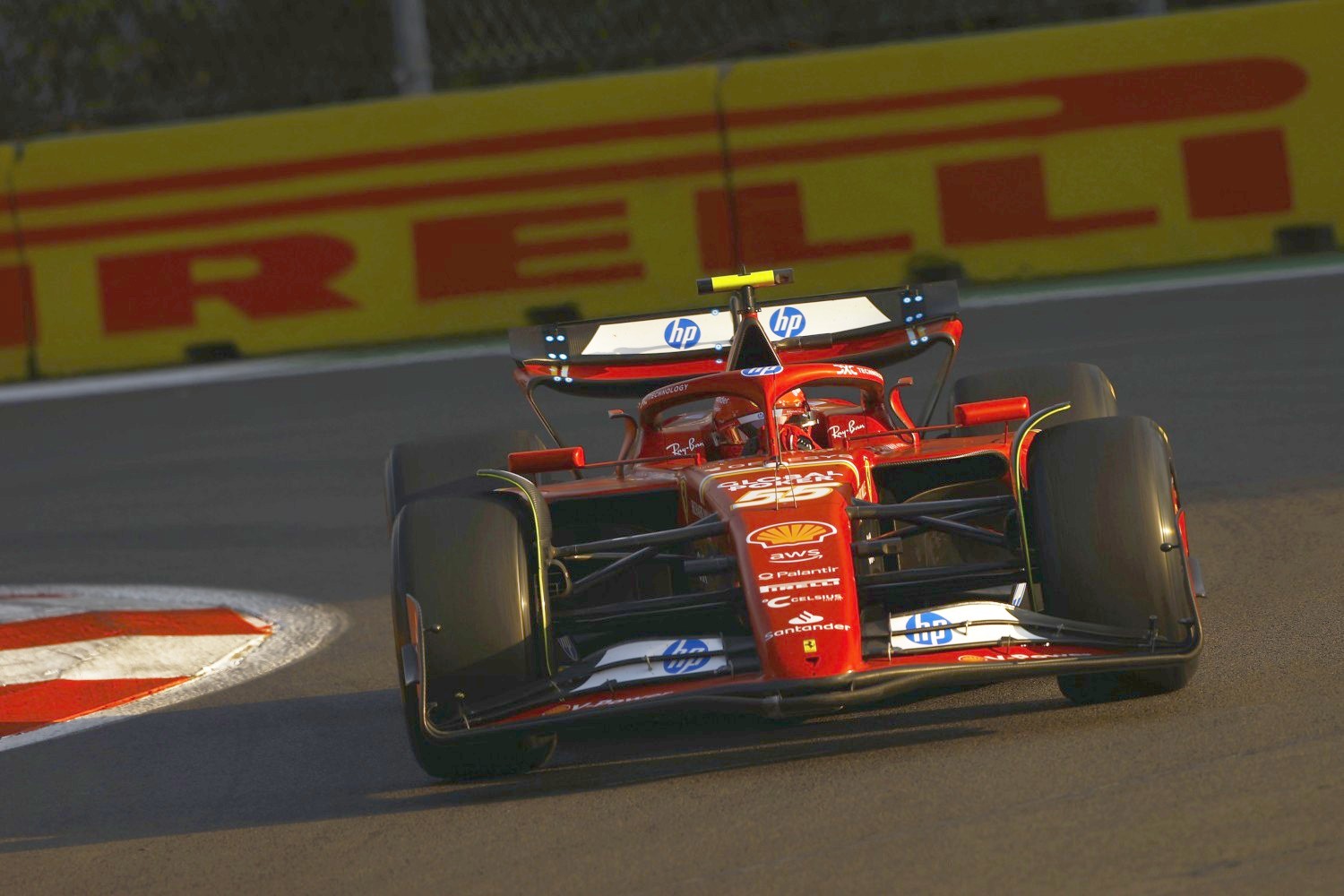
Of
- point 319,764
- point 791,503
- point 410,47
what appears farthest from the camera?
point 410,47

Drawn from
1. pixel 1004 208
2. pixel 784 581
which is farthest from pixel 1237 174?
pixel 784 581

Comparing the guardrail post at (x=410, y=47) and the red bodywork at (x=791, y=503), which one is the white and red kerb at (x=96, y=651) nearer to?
the red bodywork at (x=791, y=503)

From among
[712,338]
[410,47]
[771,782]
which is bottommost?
[771,782]

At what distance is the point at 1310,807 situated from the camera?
4074 mm

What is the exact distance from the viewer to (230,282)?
513 inches

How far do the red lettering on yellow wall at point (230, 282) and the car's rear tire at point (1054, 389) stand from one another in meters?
6.83

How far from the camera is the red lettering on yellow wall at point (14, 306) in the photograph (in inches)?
510

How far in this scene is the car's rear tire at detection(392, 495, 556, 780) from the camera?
4988mm

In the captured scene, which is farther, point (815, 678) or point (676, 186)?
point (676, 186)

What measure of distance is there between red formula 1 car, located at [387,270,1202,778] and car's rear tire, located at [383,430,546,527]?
498mm

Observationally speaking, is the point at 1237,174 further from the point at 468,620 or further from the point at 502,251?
the point at 468,620

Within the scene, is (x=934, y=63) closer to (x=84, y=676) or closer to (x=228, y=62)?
(x=228, y=62)

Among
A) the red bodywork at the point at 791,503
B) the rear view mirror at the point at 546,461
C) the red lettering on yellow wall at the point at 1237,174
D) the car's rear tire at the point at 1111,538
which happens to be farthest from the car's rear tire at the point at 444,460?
the red lettering on yellow wall at the point at 1237,174

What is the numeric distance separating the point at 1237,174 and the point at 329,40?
6.29m
